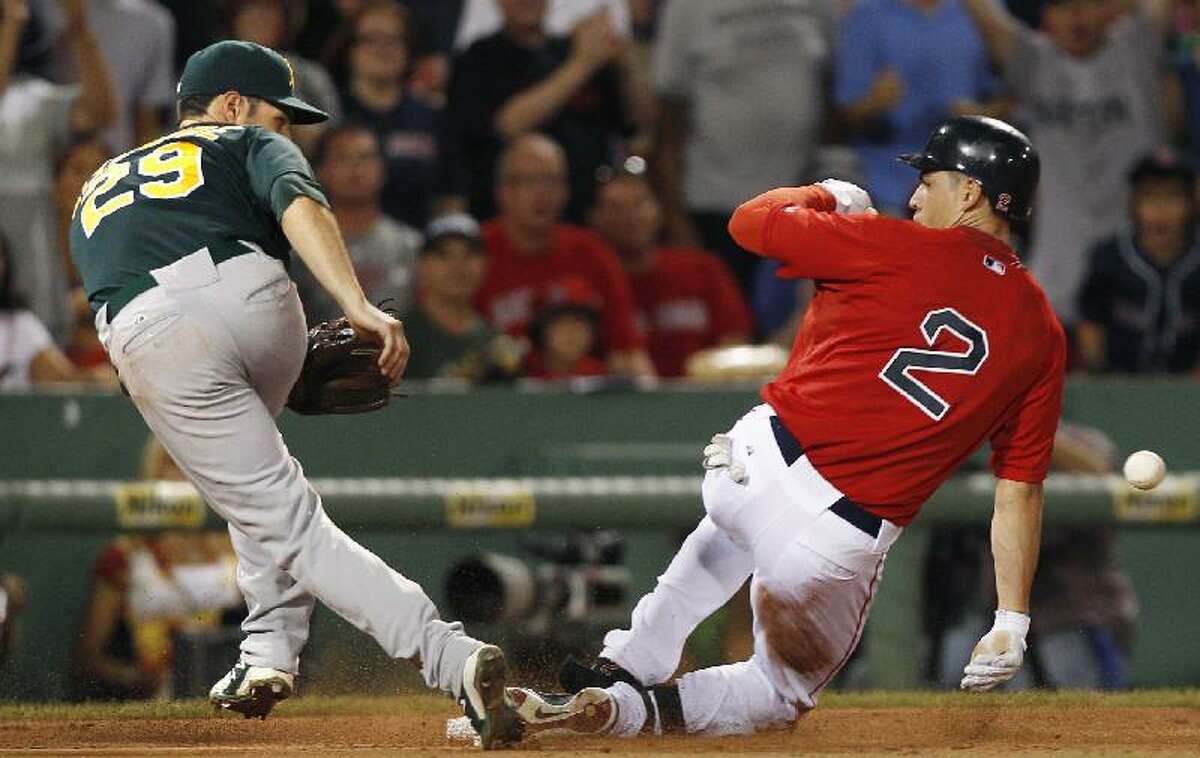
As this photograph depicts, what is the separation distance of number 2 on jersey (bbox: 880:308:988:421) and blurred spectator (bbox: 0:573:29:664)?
3.16 metres

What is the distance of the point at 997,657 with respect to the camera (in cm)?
518

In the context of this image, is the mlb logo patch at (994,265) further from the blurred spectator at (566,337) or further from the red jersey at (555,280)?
the red jersey at (555,280)

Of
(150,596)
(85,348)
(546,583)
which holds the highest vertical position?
(85,348)

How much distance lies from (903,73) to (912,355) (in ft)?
16.3

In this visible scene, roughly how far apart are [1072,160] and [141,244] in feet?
19.6

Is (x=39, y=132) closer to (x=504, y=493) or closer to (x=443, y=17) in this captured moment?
(x=443, y=17)

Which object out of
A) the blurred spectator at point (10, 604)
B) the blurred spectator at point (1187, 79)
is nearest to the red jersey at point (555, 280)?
the blurred spectator at point (10, 604)

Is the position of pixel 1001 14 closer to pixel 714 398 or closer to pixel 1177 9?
pixel 1177 9

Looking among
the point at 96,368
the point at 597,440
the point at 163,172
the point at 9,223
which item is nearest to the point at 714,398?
the point at 597,440

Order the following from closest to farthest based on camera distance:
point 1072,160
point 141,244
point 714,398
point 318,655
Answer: point 141,244 < point 318,655 < point 714,398 < point 1072,160

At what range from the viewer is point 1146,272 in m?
9.35

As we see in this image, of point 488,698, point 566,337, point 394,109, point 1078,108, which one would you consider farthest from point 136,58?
point 488,698

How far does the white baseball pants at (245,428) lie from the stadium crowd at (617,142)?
3456mm

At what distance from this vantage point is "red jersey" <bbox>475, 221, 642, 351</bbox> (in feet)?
29.7
